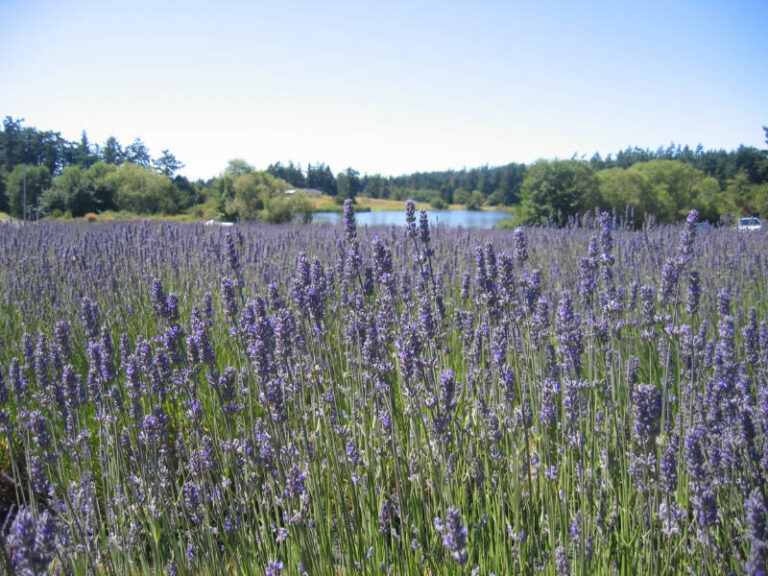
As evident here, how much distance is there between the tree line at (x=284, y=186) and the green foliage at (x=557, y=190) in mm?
46

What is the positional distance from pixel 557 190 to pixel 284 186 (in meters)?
15.3

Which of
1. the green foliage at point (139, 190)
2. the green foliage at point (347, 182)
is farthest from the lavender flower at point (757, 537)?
the green foliage at point (347, 182)

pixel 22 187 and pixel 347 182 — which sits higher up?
pixel 347 182

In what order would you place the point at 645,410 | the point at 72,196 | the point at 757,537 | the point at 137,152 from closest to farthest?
the point at 757,537
the point at 645,410
the point at 72,196
the point at 137,152

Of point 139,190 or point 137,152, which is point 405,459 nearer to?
point 139,190

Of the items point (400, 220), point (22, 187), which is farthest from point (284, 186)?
point (22, 187)

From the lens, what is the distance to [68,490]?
6.29 feet

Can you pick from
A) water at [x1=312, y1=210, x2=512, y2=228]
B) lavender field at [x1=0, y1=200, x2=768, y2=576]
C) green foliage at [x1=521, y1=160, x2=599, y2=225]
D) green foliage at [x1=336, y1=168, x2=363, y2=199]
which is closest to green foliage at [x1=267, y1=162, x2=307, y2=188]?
green foliage at [x1=336, y1=168, x2=363, y2=199]

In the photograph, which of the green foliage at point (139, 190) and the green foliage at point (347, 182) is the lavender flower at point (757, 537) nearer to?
the green foliage at point (139, 190)

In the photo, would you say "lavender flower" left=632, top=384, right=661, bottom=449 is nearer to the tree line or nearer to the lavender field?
the lavender field

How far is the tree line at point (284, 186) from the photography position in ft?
75.1

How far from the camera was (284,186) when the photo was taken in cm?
2866

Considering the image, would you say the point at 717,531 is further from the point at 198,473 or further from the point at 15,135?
the point at 15,135

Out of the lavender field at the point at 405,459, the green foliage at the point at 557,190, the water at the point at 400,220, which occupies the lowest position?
the lavender field at the point at 405,459
